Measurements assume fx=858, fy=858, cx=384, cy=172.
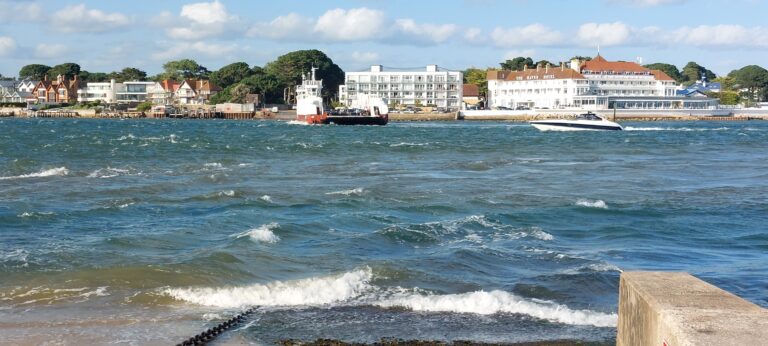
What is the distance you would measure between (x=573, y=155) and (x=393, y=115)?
9857cm

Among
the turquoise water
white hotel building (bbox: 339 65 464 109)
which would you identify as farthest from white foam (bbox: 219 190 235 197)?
white hotel building (bbox: 339 65 464 109)

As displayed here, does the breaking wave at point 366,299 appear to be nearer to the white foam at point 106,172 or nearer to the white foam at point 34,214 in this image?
the white foam at point 34,214

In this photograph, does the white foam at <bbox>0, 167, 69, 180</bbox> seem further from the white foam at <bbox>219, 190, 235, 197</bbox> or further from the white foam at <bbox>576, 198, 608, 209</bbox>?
the white foam at <bbox>576, 198, 608, 209</bbox>

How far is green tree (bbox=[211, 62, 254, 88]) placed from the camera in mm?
178500

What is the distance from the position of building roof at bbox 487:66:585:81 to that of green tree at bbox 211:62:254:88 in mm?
50859

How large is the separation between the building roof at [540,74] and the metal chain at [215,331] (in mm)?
147558

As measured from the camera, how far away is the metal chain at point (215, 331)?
35.1 feet

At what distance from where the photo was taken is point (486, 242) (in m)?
19.0

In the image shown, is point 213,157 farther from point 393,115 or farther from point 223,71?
point 223,71

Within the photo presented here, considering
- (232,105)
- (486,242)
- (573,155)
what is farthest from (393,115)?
(486,242)

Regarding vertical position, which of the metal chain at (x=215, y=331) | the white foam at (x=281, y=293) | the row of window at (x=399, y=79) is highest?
the row of window at (x=399, y=79)

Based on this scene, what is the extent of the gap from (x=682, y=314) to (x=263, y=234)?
15.0 meters

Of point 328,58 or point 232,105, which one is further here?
point 328,58

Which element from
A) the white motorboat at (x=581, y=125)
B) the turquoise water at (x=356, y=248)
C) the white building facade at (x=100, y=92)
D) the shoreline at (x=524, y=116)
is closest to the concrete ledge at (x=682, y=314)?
the turquoise water at (x=356, y=248)
